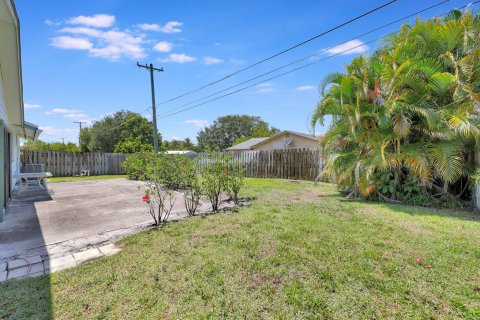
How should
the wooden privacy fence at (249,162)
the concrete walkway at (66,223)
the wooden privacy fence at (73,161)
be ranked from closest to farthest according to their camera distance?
1. the concrete walkway at (66,223)
2. the wooden privacy fence at (249,162)
3. the wooden privacy fence at (73,161)

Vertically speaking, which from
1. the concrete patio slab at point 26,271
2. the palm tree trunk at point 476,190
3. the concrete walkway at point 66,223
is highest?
the palm tree trunk at point 476,190

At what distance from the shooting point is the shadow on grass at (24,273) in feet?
7.51

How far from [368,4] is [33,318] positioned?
8960 millimetres

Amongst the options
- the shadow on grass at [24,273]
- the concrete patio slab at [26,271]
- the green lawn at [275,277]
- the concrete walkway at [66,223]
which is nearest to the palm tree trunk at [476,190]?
the green lawn at [275,277]

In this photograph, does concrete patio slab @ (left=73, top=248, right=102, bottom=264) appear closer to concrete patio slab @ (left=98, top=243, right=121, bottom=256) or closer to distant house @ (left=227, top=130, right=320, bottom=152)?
concrete patio slab @ (left=98, top=243, right=121, bottom=256)

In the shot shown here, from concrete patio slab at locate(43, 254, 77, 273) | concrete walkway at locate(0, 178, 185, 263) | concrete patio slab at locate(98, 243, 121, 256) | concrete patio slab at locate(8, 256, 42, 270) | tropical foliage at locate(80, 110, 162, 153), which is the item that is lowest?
concrete patio slab at locate(43, 254, 77, 273)

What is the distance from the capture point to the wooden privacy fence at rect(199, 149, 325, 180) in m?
11.3

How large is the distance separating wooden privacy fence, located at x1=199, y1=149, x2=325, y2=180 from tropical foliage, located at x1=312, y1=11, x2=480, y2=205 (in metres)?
3.63

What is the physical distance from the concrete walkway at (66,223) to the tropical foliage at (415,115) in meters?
4.74

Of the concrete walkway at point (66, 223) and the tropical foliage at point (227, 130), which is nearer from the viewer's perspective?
the concrete walkway at point (66, 223)

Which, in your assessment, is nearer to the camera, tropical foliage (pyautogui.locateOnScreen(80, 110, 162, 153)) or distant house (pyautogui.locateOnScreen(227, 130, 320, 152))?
distant house (pyautogui.locateOnScreen(227, 130, 320, 152))

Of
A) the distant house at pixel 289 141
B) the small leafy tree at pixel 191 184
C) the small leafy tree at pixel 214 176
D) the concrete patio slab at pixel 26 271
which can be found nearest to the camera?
the concrete patio slab at pixel 26 271

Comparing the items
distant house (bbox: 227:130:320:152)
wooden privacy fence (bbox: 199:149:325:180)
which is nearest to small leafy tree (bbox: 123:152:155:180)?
wooden privacy fence (bbox: 199:149:325:180)

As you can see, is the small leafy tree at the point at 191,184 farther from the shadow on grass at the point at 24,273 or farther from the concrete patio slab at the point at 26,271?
the concrete patio slab at the point at 26,271
